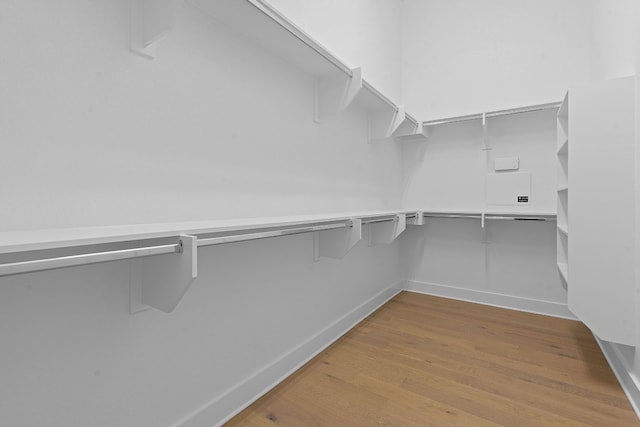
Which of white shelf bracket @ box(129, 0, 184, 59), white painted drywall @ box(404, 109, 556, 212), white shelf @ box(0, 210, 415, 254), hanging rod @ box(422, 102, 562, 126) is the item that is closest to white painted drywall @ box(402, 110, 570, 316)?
white painted drywall @ box(404, 109, 556, 212)

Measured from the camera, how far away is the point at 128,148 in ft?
3.25

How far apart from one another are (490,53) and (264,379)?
123 inches

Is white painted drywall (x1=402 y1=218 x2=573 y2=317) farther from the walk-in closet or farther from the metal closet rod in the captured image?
the metal closet rod

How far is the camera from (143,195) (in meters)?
1.03

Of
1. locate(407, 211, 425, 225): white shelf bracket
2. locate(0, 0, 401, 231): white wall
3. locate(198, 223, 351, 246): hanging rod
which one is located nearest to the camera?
locate(0, 0, 401, 231): white wall

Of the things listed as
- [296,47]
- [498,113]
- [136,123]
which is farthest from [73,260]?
[498,113]

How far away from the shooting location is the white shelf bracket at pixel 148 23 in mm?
952

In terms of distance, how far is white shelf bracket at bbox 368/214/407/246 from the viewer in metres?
2.31

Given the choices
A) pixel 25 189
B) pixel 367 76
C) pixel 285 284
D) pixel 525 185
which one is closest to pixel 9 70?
pixel 25 189

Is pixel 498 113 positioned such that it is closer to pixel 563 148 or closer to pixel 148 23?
pixel 563 148

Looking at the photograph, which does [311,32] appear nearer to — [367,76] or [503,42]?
[367,76]

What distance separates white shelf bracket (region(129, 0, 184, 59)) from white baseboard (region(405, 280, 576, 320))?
9.52ft

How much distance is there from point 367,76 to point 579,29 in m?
1.68

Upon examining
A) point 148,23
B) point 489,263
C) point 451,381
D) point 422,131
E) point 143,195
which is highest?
point 422,131
